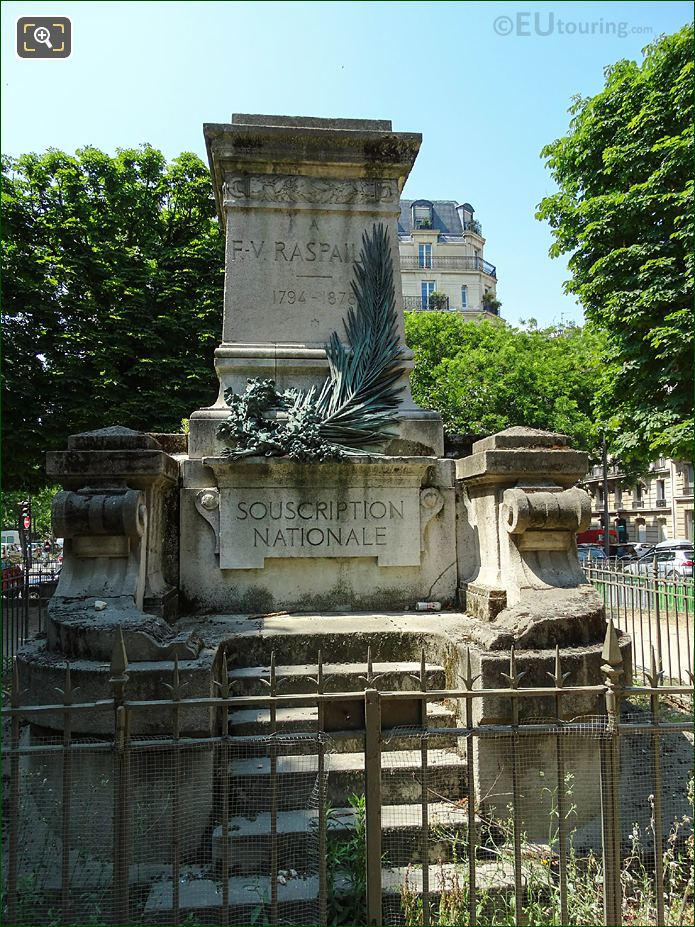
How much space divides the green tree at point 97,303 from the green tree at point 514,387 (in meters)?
11.0

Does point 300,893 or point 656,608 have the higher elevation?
point 656,608

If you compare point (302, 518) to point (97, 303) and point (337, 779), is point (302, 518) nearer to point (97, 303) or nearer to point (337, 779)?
point (337, 779)

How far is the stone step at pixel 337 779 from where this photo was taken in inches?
159

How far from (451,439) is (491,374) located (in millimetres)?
19487

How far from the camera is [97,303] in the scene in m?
16.9

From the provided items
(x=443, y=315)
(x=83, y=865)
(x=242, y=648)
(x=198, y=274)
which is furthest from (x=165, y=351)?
(x=443, y=315)

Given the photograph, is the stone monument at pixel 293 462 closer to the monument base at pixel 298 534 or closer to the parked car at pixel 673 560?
the monument base at pixel 298 534

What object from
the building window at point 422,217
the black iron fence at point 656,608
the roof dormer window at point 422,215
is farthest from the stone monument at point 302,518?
the roof dormer window at point 422,215

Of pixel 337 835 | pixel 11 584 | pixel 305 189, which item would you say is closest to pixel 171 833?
pixel 337 835

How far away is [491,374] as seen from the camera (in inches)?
1003

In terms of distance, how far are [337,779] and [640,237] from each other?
13790 mm

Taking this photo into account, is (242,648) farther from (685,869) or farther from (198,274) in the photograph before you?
(198,274)

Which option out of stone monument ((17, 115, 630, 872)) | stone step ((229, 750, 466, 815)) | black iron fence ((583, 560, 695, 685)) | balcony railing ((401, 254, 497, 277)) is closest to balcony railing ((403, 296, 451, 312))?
balcony railing ((401, 254, 497, 277))

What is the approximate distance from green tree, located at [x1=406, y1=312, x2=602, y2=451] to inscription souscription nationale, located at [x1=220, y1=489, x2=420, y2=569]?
19.0 meters
